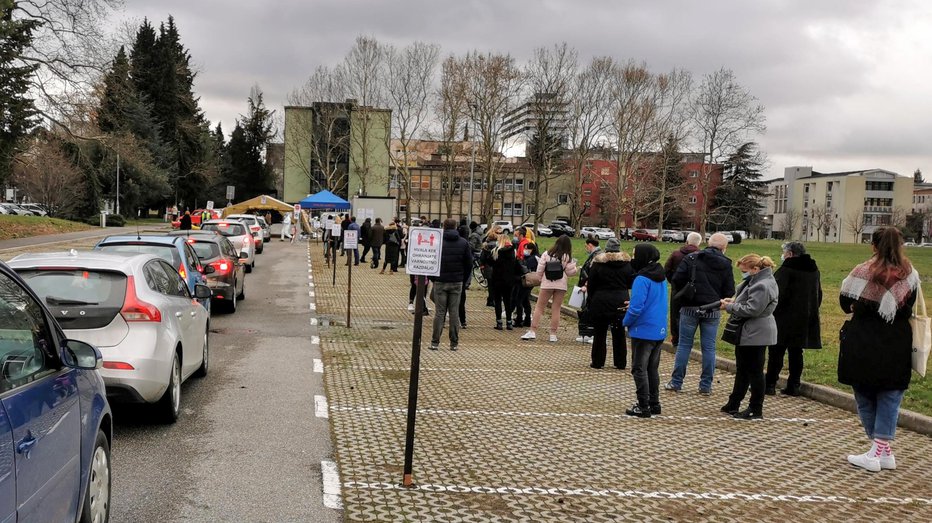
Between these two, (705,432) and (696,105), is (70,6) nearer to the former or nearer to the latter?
(705,432)

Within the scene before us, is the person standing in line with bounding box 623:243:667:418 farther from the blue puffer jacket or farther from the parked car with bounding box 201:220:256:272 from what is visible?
the parked car with bounding box 201:220:256:272

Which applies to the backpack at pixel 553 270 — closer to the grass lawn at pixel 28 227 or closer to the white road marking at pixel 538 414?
the white road marking at pixel 538 414

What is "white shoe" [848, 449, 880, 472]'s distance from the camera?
246 inches

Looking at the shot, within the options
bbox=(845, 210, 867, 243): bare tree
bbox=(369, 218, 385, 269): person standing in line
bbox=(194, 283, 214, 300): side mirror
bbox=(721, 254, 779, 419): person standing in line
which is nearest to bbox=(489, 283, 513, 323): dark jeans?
bbox=(194, 283, 214, 300): side mirror

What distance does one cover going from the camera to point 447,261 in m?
11.9

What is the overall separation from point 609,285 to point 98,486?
7.74 m

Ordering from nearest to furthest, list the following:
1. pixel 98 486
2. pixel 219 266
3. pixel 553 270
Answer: pixel 98 486
pixel 553 270
pixel 219 266

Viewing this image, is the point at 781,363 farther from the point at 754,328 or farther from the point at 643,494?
the point at 643,494

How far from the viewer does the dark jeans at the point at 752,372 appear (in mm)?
7879

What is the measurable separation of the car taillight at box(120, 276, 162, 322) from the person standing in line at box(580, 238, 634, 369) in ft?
19.5

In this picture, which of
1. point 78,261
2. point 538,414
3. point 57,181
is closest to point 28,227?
point 57,181

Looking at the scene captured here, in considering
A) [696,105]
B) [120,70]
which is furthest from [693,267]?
[696,105]

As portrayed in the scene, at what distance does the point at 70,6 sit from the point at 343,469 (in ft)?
108

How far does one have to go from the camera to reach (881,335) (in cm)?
618
